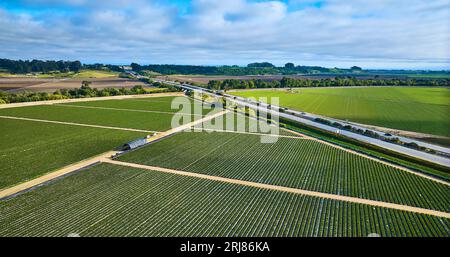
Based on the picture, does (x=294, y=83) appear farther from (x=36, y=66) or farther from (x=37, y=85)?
(x=36, y=66)

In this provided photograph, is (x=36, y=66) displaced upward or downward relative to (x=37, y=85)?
upward

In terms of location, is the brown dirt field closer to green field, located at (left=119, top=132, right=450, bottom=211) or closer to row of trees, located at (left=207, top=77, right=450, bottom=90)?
row of trees, located at (left=207, top=77, right=450, bottom=90)

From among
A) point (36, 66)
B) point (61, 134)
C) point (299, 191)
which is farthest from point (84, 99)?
point (36, 66)

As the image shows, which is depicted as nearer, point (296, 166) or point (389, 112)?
point (296, 166)

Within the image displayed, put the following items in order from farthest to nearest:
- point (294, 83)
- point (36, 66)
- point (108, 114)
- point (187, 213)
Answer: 1. point (36, 66)
2. point (294, 83)
3. point (108, 114)
4. point (187, 213)
